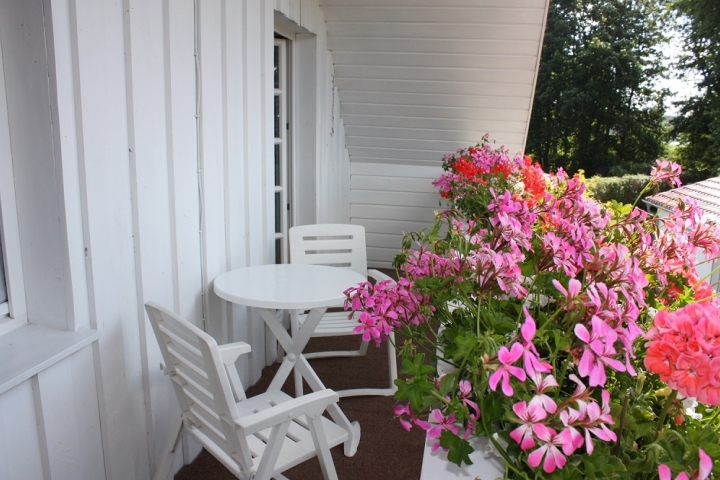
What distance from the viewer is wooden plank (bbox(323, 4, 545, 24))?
4.65 meters

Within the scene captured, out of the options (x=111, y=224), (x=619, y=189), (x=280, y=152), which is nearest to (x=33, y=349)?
(x=111, y=224)

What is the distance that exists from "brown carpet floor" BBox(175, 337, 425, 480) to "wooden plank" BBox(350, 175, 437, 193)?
2.65 metres

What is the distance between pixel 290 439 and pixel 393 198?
4351 mm

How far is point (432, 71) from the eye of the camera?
205 inches

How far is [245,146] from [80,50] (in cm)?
141

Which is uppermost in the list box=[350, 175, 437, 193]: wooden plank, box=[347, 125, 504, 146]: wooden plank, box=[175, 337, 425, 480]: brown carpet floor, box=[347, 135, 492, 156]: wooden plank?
box=[347, 125, 504, 146]: wooden plank

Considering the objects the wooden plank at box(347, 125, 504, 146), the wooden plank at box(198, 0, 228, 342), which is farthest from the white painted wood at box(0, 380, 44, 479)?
the wooden plank at box(347, 125, 504, 146)

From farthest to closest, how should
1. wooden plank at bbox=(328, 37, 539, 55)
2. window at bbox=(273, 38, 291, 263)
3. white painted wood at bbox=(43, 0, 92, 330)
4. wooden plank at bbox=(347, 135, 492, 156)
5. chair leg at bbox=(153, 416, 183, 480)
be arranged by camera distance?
wooden plank at bbox=(347, 135, 492, 156)
wooden plank at bbox=(328, 37, 539, 55)
window at bbox=(273, 38, 291, 263)
chair leg at bbox=(153, 416, 183, 480)
white painted wood at bbox=(43, 0, 92, 330)

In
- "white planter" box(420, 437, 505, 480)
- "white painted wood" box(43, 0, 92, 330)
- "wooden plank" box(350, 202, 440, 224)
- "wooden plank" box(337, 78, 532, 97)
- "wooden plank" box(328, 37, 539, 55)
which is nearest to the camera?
"white planter" box(420, 437, 505, 480)

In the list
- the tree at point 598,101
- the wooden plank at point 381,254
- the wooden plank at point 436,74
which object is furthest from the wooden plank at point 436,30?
the tree at point 598,101

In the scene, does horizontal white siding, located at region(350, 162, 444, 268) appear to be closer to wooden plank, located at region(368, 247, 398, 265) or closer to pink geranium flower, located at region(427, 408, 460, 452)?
wooden plank, located at region(368, 247, 398, 265)

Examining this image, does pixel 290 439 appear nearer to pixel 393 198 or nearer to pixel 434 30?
pixel 434 30

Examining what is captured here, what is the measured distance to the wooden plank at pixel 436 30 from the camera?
4.77 m

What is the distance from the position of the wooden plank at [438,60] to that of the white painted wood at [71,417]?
3.84m
